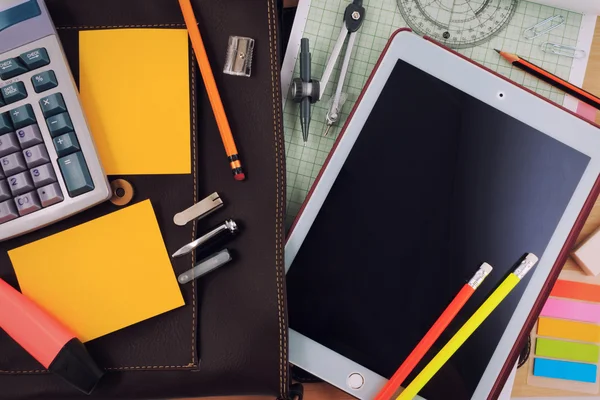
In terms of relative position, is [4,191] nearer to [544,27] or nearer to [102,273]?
[102,273]

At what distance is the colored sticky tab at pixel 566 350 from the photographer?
0.58 meters

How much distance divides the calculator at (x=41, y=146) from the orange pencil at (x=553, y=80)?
1.58 ft

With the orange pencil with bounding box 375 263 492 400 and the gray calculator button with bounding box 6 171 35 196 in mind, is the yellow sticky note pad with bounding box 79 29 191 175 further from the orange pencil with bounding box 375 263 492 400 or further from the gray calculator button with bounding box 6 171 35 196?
the orange pencil with bounding box 375 263 492 400

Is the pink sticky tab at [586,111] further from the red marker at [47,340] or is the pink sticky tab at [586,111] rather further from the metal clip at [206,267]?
the red marker at [47,340]

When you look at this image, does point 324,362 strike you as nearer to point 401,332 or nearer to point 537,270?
point 401,332

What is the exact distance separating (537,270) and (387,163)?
19 cm

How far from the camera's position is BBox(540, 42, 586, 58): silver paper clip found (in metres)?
0.59

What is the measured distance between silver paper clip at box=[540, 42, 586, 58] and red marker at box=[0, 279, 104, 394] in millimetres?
622

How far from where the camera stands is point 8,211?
0.48 meters

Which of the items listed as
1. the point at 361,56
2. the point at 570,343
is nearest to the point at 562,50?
the point at 361,56

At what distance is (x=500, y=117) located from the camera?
0.52m

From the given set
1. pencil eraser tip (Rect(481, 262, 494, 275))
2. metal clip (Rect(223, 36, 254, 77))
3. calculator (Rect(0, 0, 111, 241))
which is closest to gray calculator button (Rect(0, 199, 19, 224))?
calculator (Rect(0, 0, 111, 241))

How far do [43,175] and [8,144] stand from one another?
5cm

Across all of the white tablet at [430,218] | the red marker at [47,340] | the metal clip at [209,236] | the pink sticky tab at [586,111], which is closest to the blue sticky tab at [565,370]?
the white tablet at [430,218]
